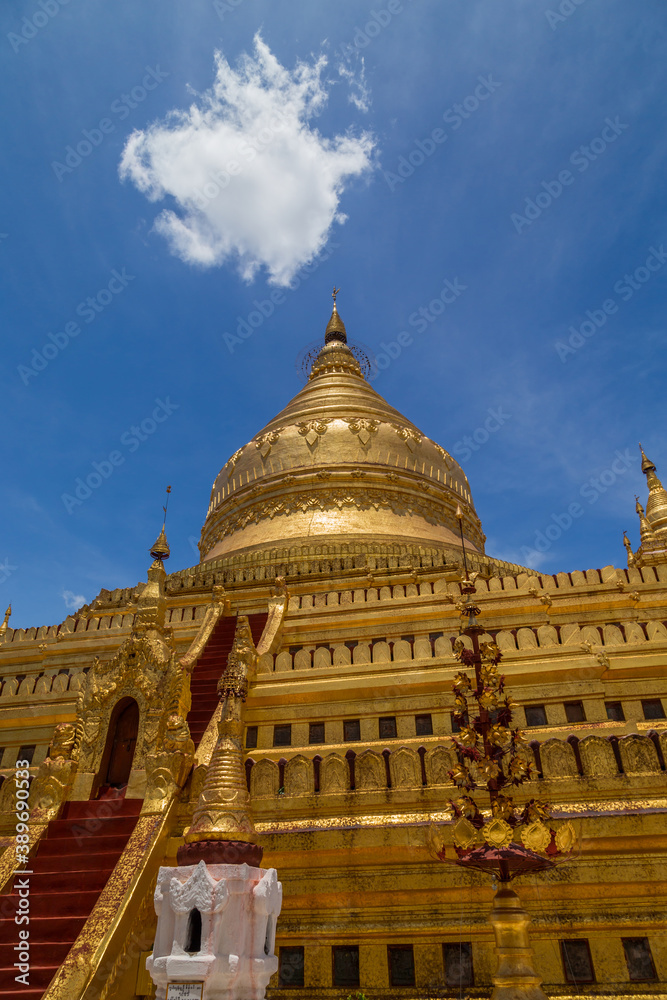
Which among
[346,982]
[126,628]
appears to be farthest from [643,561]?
[346,982]

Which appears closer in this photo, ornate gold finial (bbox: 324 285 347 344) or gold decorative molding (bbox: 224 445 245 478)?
gold decorative molding (bbox: 224 445 245 478)

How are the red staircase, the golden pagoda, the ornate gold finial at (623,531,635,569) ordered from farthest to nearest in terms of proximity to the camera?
the ornate gold finial at (623,531,635,569) → the golden pagoda → the red staircase

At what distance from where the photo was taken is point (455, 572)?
19141 mm

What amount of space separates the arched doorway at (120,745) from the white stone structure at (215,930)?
4614 mm

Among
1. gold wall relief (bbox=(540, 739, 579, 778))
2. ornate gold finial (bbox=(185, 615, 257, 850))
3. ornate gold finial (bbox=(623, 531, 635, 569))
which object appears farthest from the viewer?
ornate gold finial (bbox=(623, 531, 635, 569))

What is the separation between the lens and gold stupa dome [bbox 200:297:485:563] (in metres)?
25.3

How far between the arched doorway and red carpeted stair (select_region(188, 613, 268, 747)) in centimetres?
101

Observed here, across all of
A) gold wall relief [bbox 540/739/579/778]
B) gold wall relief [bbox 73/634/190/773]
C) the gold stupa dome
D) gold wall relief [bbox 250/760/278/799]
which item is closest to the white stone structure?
gold wall relief [bbox 250/760/278/799]

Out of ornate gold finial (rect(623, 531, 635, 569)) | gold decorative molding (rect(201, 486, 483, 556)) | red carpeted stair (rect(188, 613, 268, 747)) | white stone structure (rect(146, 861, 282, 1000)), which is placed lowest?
white stone structure (rect(146, 861, 282, 1000))

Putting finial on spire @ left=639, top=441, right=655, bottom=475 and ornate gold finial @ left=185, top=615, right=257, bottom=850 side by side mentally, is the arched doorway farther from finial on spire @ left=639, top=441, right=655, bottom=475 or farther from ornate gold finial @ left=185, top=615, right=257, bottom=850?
finial on spire @ left=639, top=441, right=655, bottom=475

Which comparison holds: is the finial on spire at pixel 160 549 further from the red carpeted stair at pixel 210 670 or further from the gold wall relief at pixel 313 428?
the gold wall relief at pixel 313 428

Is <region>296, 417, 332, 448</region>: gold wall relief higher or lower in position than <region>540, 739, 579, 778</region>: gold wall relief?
higher

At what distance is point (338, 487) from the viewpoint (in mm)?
26609

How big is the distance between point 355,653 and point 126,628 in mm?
7644
